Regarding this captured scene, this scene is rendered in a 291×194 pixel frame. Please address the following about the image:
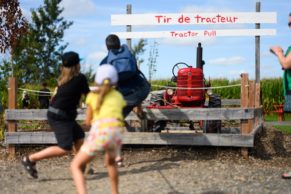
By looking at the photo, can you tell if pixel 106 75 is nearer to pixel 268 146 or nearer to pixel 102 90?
pixel 102 90

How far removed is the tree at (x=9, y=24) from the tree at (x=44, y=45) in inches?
1181

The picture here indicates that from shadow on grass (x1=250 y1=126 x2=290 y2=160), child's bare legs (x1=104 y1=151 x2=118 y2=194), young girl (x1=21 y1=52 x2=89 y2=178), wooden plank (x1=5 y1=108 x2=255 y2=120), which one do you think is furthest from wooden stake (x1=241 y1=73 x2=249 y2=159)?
child's bare legs (x1=104 y1=151 x2=118 y2=194)

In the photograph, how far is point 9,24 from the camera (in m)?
11.7

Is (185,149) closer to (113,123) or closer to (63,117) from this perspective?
(63,117)

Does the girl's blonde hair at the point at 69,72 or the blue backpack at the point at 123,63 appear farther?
the blue backpack at the point at 123,63

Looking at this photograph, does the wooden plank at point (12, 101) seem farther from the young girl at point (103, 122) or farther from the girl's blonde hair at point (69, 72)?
the young girl at point (103, 122)

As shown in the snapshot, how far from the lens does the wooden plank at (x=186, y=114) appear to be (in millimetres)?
8719

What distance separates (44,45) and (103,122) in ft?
133

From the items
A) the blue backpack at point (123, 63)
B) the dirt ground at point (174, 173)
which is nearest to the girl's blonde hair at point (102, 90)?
the dirt ground at point (174, 173)

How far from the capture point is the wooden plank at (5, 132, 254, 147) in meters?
8.66

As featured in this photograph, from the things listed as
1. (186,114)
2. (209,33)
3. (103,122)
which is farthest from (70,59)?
(209,33)

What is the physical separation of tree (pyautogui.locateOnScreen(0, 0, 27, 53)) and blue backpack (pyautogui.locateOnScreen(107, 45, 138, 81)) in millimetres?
4690

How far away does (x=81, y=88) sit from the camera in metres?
6.43

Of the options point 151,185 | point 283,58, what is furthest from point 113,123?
point 283,58
